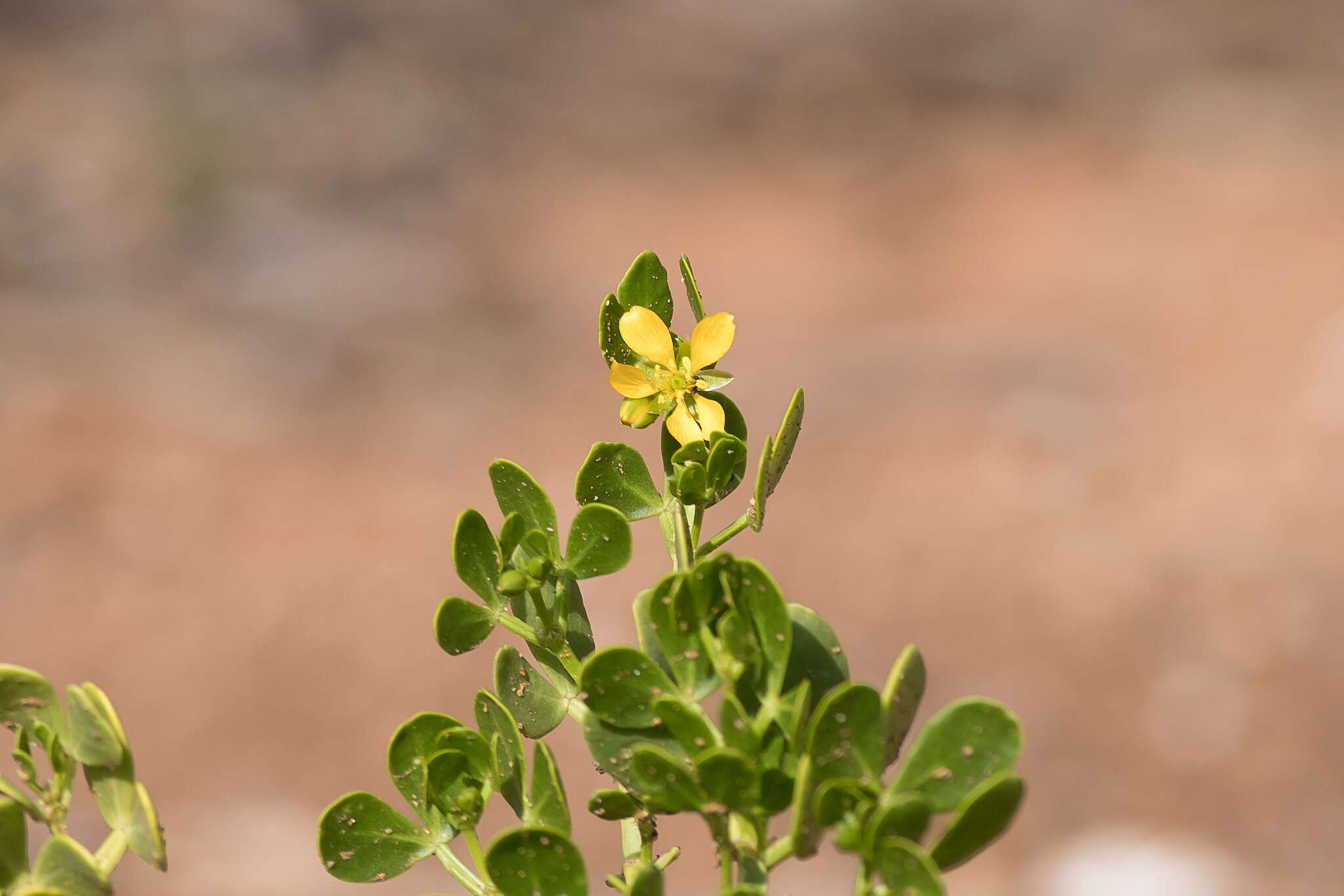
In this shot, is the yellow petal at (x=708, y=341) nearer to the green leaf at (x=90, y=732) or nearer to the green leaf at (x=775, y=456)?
the green leaf at (x=775, y=456)

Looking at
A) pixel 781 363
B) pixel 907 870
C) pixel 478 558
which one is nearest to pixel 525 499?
pixel 478 558

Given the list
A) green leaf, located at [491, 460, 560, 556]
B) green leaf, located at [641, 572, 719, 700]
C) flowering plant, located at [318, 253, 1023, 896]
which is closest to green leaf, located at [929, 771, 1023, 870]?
flowering plant, located at [318, 253, 1023, 896]

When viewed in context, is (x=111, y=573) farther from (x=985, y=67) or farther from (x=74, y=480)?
(x=985, y=67)

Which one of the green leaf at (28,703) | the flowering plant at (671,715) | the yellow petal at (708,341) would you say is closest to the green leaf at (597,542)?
the flowering plant at (671,715)

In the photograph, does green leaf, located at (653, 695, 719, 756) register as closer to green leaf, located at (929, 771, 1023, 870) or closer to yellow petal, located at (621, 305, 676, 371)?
green leaf, located at (929, 771, 1023, 870)

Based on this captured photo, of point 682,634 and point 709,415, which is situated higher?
point 709,415

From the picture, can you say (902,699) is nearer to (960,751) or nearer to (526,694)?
(960,751)
